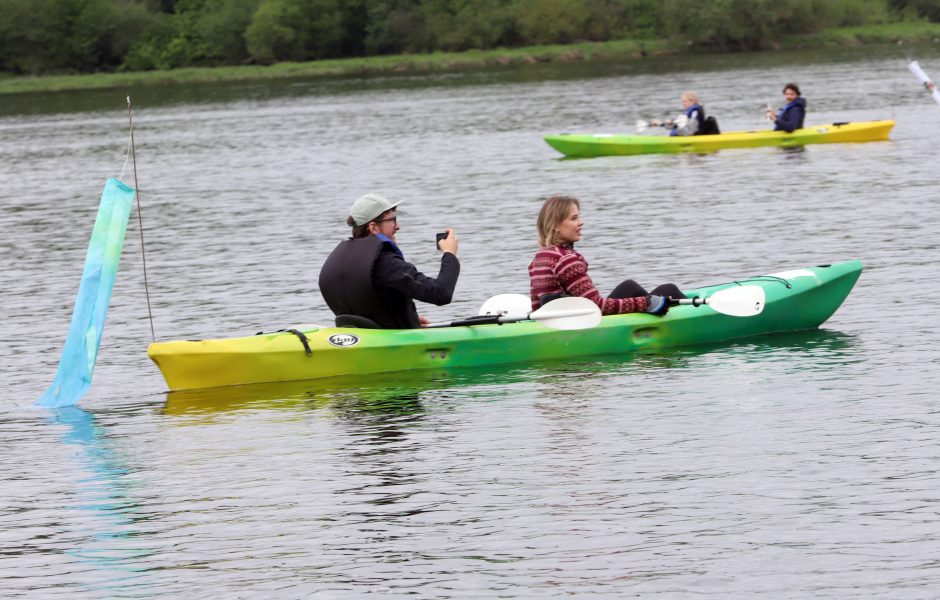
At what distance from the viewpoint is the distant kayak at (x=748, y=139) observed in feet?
89.0

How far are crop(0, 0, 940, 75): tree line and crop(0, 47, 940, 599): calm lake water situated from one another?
70.4 metres

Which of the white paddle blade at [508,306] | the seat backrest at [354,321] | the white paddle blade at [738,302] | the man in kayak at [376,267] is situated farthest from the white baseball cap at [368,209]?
the white paddle blade at [738,302]

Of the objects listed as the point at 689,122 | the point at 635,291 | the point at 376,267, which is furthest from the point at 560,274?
the point at 689,122

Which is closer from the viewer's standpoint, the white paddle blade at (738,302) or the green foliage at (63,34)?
the white paddle blade at (738,302)

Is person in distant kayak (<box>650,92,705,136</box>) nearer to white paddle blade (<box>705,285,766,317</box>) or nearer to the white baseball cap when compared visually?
white paddle blade (<box>705,285,766,317</box>)

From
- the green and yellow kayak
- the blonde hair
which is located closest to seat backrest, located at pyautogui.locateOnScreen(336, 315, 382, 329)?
the green and yellow kayak

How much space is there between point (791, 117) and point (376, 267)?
18.0 meters

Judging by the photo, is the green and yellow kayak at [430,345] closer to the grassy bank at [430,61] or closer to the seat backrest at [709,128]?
the seat backrest at [709,128]

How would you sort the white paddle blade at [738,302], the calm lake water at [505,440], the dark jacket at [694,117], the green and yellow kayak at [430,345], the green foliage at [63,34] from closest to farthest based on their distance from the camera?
1. the calm lake water at [505,440]
2. the green and yellow kayak at [430,345]
3. the white paddle blade at [738,302]
4. the dark jacket at [694,117]
5. the green foliage at [63,34]

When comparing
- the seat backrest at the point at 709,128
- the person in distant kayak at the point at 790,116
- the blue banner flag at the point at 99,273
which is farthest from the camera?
the seat backrest at the point at 709,128

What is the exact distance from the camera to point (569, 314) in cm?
1070

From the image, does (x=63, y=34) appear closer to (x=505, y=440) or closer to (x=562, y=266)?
(x=562, y=266)

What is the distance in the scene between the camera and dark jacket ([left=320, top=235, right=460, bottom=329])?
33.6 ft

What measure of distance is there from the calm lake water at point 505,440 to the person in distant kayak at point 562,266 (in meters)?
0.44
